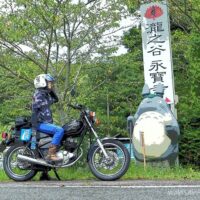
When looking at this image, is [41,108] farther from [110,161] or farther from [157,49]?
[157,49]

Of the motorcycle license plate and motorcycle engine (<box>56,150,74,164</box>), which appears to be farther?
the motorcycle license plate

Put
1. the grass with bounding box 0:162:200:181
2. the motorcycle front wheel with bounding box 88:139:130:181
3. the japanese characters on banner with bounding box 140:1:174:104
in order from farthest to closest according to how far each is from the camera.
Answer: the japanese characters on banner with bounding box 140:1:174:104 → the grass with bounding box 0:162:200:181 → the motorcycle front wheel with bounding box 88:139:130:181

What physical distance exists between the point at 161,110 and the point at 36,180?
387 cm

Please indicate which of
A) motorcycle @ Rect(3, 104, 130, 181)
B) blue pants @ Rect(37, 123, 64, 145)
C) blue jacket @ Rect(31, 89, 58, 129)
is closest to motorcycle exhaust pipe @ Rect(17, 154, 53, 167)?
motorcycle @ Rect(3, 104, 130, 181)

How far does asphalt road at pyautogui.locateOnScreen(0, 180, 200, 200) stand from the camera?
533cm

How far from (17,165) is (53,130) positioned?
874 mm

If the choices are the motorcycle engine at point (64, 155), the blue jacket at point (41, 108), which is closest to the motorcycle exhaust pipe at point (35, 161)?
the motorcycle engine at point (64, 155)

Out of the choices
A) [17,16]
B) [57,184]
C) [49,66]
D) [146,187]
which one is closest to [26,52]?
[49,66]

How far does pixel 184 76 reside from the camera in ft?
53.3

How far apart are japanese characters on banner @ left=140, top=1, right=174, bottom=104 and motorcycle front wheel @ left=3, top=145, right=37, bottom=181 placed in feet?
16.1

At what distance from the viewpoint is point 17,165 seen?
24.6ft

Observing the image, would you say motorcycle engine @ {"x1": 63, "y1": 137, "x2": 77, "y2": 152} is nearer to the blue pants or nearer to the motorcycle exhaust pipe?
the blue pants

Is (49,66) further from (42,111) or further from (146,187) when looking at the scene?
(146,187)

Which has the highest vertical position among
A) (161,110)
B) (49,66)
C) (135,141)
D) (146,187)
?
(49,66)
